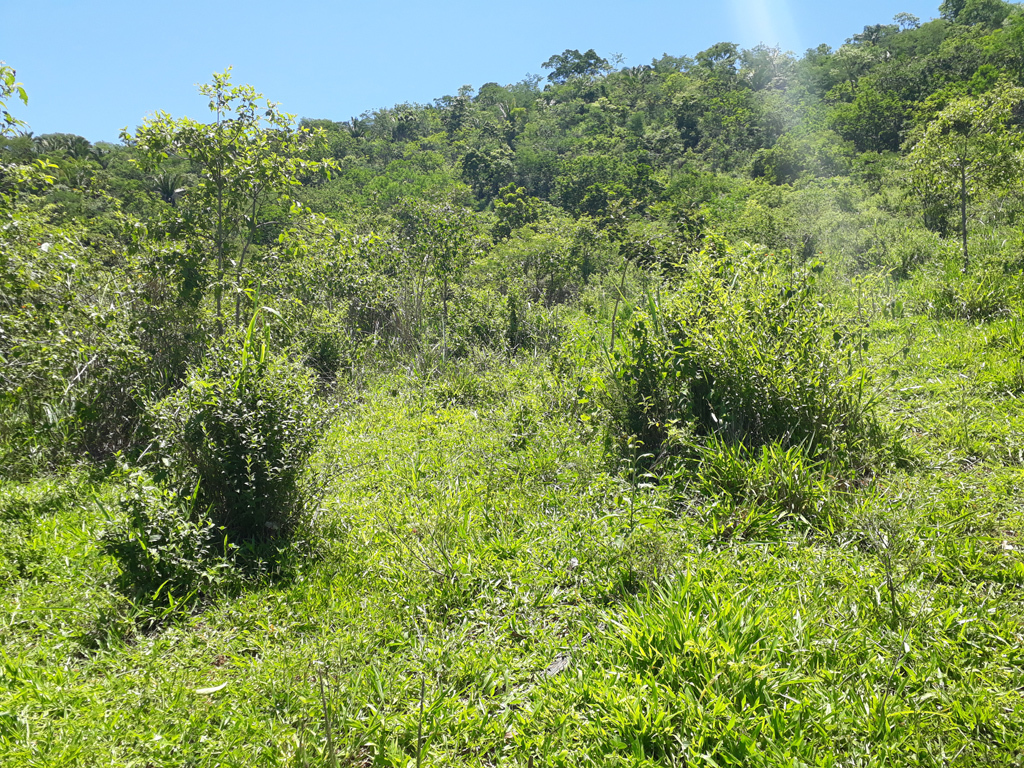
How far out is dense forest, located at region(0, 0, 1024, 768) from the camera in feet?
6.58

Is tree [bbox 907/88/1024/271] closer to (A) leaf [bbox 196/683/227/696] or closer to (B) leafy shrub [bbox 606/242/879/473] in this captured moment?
(B) leafy shrub [bbox 606/242/879/473]

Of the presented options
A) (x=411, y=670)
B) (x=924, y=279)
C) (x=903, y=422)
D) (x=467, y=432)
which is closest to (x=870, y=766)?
(x=411, y=670)

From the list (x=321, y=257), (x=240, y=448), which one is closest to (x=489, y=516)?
(x=240, y=448)

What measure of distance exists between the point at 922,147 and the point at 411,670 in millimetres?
10870

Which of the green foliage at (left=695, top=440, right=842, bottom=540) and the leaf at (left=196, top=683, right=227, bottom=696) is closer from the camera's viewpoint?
the leaf at (left=196, top=683, right=227, bottom=696)

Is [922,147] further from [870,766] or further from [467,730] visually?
[467,730]

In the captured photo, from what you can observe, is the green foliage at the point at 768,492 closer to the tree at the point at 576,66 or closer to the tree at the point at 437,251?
the tree at the point at 437,251

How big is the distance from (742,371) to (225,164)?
18.3 ft

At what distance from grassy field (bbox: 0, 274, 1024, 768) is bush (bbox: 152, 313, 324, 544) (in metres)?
0.34

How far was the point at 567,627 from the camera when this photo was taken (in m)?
2.59

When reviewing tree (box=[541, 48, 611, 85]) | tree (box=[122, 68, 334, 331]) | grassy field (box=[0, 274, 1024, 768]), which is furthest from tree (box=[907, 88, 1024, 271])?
tree (box=[541, 48, 611, 85])

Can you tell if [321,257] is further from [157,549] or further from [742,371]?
[742,371]

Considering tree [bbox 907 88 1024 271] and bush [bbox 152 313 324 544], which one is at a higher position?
tree [bbox 907 88 1024 271]

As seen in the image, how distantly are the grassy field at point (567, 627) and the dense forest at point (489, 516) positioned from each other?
0.02 metres
